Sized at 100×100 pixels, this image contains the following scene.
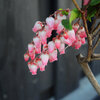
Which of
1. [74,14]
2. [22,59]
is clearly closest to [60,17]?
[74,14]

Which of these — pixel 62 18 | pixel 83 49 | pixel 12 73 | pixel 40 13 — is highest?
pixel 40 13

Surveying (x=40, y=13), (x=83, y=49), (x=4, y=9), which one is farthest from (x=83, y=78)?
(x=83, y=49)

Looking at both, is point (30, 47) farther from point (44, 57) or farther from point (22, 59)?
point (22, 59)

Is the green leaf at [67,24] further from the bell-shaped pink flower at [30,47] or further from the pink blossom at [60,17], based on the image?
the bell-shaped pink flower at [30,47]

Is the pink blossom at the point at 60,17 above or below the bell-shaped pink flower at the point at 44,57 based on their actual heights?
above

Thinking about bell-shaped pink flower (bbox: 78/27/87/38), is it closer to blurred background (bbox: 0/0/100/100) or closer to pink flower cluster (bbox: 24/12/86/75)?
pink flower cluster (bbox: 24/12/86/75)

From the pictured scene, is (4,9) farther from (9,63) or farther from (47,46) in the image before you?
(47,46)

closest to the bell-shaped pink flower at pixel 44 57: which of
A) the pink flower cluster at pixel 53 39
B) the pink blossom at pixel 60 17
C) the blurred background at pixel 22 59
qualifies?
the pink flower cluster at pixel 53 39

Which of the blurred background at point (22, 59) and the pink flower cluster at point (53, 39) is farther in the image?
the blurred background at point (22, 59)
